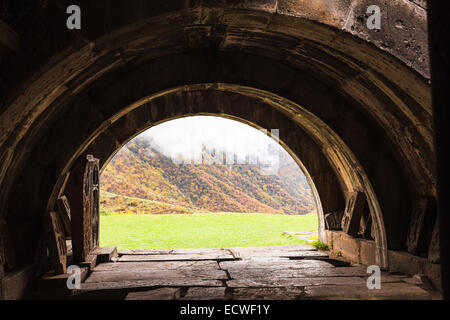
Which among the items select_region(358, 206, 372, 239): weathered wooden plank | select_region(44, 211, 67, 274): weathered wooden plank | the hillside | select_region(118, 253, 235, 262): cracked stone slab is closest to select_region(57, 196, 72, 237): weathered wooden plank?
select_region(44, 211, 67, 274): weathered wooden plank

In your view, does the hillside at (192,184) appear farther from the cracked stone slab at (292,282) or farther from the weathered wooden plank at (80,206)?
the cracked stone slab at (292,282)

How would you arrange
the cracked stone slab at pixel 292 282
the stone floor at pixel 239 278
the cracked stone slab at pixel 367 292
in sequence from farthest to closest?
the cracked stone slab at pixel 292 282 → the stone floor at pixel 239 278 → the cracked stone slab at pixel 367 292

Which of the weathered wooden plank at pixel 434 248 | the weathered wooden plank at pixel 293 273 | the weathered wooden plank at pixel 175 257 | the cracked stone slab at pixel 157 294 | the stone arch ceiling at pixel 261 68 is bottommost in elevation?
the weathered wooden plank at pixel 293 273

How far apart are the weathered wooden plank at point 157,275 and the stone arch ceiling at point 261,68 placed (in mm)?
1312

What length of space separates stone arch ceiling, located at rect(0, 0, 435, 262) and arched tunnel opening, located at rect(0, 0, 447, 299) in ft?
0.05

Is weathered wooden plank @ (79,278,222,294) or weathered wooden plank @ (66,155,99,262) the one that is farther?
weathered wooden plank @ (66,155,99,262)

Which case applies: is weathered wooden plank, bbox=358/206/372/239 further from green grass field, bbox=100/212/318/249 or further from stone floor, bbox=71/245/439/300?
green grass field, bbox=100/212/318/249

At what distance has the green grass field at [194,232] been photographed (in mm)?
8602

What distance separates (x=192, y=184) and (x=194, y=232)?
1373cm

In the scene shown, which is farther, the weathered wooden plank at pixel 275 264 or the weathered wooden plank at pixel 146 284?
the weathered wooden plank at pixel 275 264

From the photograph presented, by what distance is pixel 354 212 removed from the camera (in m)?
6.31

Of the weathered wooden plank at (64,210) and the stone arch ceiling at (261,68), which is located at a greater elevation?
the stone arch ceiling at (261,68)

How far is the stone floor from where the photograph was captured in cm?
447

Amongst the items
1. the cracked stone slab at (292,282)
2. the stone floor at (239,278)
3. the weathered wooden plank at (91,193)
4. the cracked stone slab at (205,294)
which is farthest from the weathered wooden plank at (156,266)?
the cracked stone slab at (205,294)
